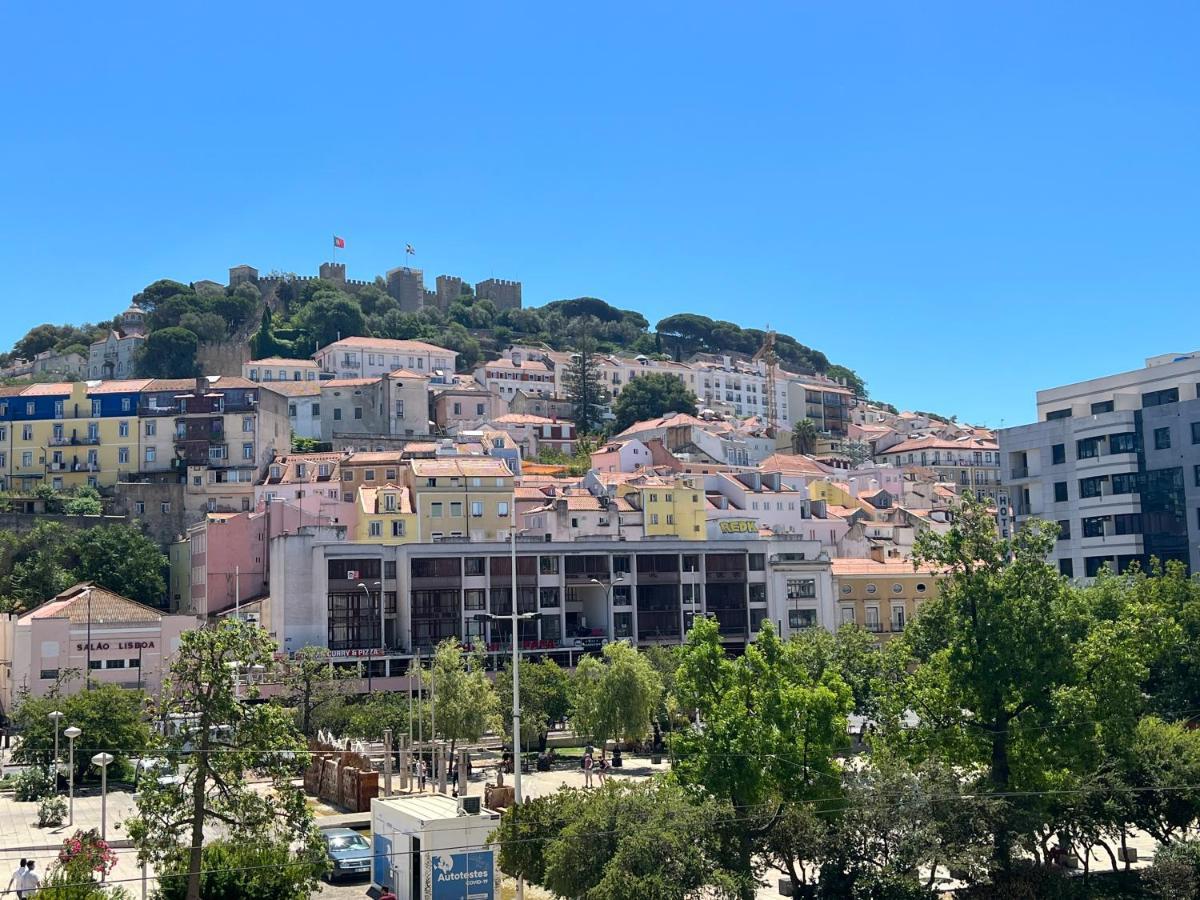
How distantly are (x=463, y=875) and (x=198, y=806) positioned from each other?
7.73m

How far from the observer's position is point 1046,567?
108ft

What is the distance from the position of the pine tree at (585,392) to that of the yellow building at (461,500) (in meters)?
52.2

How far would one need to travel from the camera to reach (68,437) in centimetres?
9900

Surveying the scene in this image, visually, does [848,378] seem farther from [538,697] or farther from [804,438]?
[538,697]

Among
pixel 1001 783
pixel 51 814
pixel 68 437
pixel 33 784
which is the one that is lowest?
pixel 51 814

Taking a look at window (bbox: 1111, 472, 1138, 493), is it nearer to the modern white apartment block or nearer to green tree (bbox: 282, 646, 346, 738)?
the modern white apartment block

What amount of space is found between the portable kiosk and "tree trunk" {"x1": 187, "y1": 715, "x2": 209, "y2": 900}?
636 centimetres

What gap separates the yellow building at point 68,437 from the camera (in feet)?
323

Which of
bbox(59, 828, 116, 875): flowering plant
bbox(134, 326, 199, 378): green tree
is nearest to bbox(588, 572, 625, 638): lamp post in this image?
bbox(59, 828, 116, 875): flowering plant

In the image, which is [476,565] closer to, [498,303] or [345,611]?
[345,611]

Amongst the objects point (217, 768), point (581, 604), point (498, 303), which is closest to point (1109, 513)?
point (581, 604)

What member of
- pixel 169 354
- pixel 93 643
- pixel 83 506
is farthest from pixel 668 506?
pixel 169 354

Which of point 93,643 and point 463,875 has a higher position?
point 93,643

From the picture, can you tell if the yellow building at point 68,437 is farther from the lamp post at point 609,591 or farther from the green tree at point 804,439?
the green tree at point 804,439
